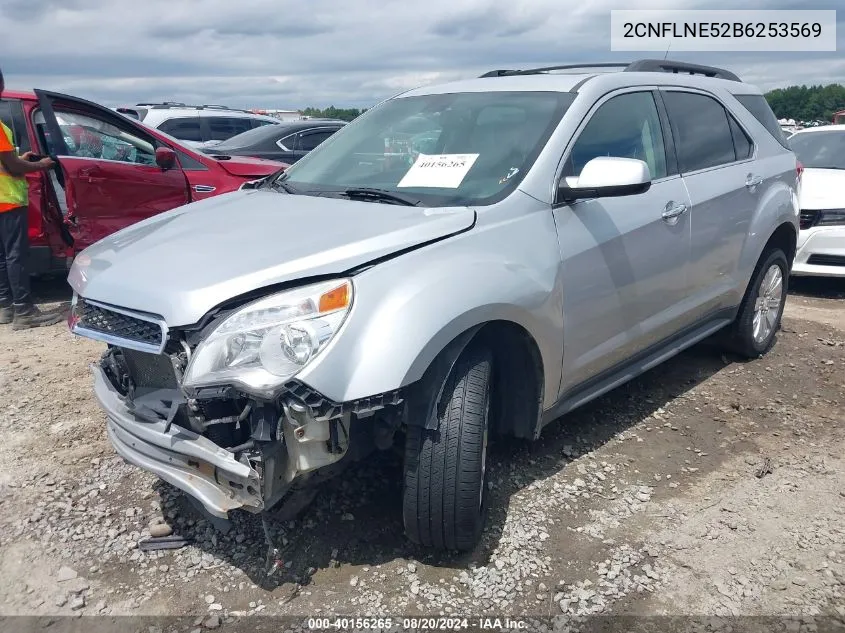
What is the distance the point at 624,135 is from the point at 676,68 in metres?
1.13

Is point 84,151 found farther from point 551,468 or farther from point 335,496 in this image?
point 551,468

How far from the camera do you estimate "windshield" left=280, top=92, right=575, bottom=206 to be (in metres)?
3.04

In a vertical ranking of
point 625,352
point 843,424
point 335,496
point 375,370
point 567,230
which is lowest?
point 843,424

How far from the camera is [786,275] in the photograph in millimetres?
4996

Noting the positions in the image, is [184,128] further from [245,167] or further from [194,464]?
[194,464]

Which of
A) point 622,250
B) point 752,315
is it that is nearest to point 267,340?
point 622,250

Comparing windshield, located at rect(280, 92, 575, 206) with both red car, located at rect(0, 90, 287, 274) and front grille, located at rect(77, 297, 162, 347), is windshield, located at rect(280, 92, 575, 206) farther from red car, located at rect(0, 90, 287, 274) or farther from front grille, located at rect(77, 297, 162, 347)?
red car, located at rect(0, 90, 287, 274)

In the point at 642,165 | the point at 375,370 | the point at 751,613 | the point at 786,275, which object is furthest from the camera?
the point at 786,275

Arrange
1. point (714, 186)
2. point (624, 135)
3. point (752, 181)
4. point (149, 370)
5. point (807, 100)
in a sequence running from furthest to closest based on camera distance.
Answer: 1. point (807, 100)
2. point (752, 181)
3. point (714, 186)
4. point (624, 135)
5. point (149, 370)

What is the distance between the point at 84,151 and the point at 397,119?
3.37 metres

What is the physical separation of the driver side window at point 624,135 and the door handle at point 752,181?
0.83m

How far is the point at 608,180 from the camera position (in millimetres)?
2930

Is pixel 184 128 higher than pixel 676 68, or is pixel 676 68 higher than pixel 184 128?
pixel 676 68

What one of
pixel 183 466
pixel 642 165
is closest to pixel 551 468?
pixel 642 165
